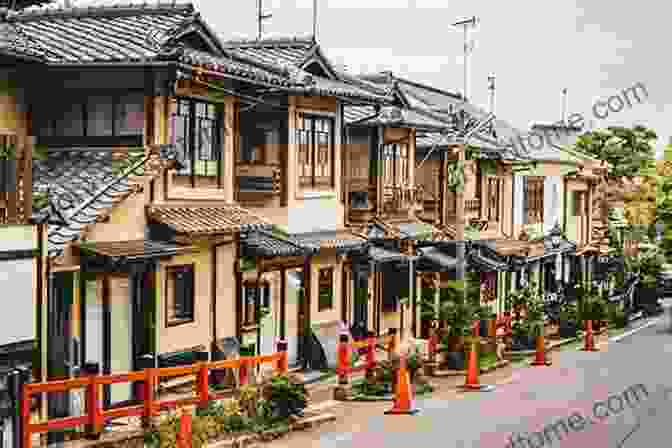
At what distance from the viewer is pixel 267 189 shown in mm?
23844

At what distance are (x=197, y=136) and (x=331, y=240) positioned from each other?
6.13 m

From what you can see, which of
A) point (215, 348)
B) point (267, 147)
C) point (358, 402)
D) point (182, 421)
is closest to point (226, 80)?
point (267, 147)

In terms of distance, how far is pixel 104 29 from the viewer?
2044cm

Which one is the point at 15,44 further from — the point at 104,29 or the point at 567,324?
the point at 567,324

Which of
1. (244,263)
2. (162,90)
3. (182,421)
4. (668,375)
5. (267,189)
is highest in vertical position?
(162,90)

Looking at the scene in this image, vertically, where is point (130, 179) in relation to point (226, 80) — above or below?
below

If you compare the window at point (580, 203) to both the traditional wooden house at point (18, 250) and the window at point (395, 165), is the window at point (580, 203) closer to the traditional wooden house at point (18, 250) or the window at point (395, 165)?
the window at point (395, 165)

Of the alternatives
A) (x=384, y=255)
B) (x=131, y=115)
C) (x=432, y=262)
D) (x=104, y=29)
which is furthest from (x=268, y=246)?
(x=432, y=262)

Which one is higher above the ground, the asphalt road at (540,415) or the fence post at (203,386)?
the fence post at (203,386)

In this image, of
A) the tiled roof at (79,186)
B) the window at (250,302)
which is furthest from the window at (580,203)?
the tiled roof at (79,186)

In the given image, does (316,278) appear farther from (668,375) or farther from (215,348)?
(668,375)

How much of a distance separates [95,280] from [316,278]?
10.1m

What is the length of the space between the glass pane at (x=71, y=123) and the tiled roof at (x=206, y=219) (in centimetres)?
215

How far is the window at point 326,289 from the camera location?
27.3 m
